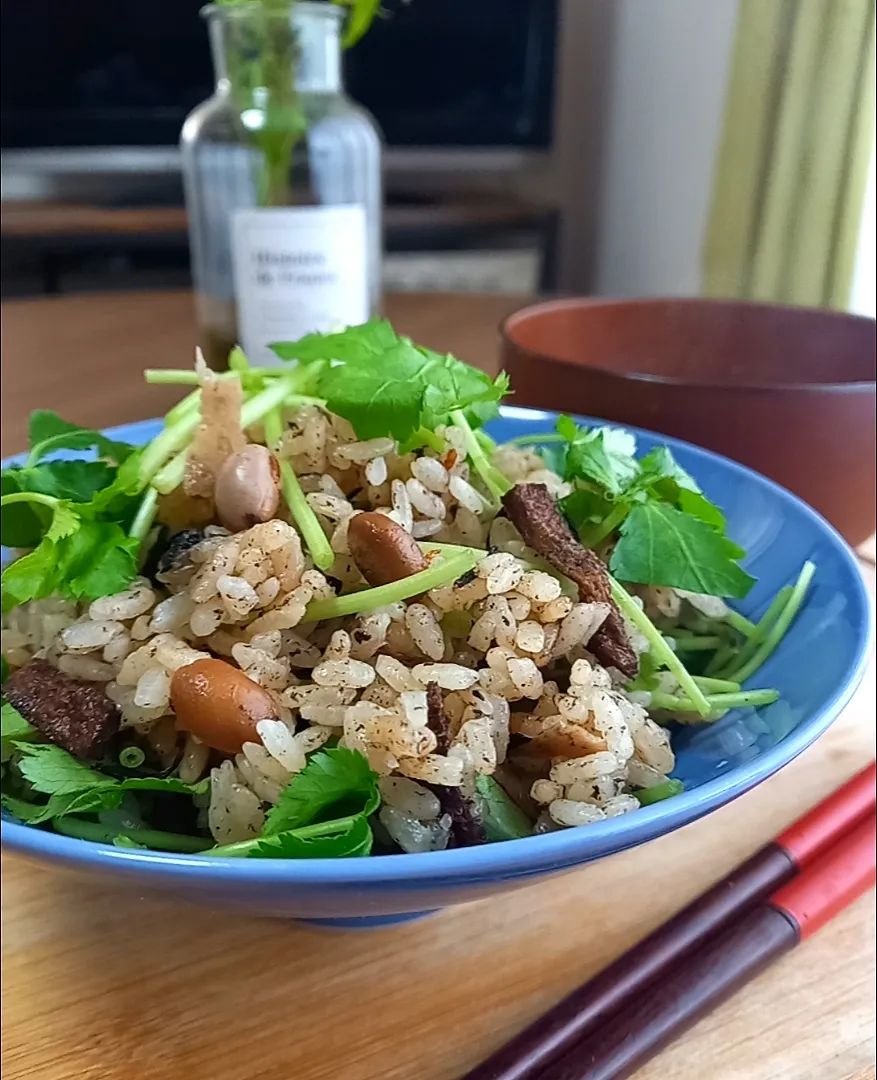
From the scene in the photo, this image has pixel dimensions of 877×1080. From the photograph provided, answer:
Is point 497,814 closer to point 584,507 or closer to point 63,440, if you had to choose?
point 584,507

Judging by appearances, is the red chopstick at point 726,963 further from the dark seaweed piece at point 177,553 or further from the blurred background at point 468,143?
the blurred background at point 468,143

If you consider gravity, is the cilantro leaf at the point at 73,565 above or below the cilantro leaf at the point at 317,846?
above

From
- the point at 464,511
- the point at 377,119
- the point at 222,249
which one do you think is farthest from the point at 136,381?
the point at 377,119

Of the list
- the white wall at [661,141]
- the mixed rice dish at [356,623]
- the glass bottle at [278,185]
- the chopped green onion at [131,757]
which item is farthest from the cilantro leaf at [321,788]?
the white wall at [661,141]

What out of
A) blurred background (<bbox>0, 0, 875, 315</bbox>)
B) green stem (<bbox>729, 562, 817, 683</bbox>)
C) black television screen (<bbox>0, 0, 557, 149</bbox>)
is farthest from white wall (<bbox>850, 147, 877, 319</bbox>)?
black television screen (<bbox>0, 0, 557, 149</bbox>)

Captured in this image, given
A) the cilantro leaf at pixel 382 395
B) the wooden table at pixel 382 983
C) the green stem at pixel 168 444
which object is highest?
the cilantro leaf at pixel 382 395

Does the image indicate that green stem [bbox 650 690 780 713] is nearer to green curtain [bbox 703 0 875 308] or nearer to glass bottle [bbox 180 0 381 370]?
glass bottle [bbox 180 0 381 370]

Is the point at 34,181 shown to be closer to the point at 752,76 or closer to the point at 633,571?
the point at 752,76
